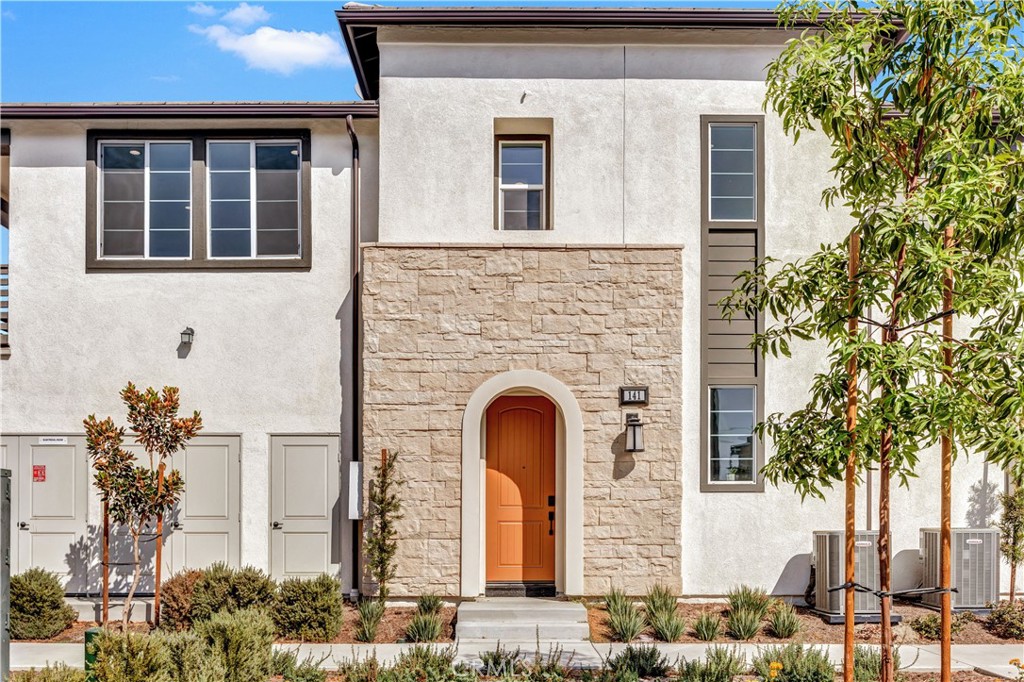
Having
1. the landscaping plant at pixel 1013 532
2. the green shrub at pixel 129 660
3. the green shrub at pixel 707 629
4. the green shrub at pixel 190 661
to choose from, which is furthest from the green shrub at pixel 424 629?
the landscaping plant at pixel 1013 532

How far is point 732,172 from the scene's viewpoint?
11.5m

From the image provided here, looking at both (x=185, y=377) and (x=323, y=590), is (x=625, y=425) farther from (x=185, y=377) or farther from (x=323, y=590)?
(x=185, y=377)

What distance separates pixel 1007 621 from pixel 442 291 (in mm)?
8264

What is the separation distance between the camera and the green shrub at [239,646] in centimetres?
687

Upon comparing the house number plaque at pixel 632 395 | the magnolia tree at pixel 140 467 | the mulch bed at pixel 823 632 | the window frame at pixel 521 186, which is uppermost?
the window frame at pixel 521 186

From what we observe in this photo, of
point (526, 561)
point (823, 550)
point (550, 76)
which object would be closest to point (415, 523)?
point (526, 561)

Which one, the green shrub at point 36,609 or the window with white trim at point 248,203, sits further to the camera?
the window with white trim at point 248,203

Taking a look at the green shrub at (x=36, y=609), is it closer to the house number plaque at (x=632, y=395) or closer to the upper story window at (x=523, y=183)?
the upper story window at (x=523, y=183)

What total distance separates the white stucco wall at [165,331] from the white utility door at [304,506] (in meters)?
0.14

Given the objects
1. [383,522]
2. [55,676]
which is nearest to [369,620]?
[383,522]

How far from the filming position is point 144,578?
1111cm

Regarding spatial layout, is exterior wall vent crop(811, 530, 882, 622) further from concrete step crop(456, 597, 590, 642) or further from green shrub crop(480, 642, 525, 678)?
green shrub crop(480, 642, 525, 678)

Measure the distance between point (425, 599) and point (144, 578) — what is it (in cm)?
→ 396

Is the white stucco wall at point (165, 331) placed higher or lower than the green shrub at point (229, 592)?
higher
